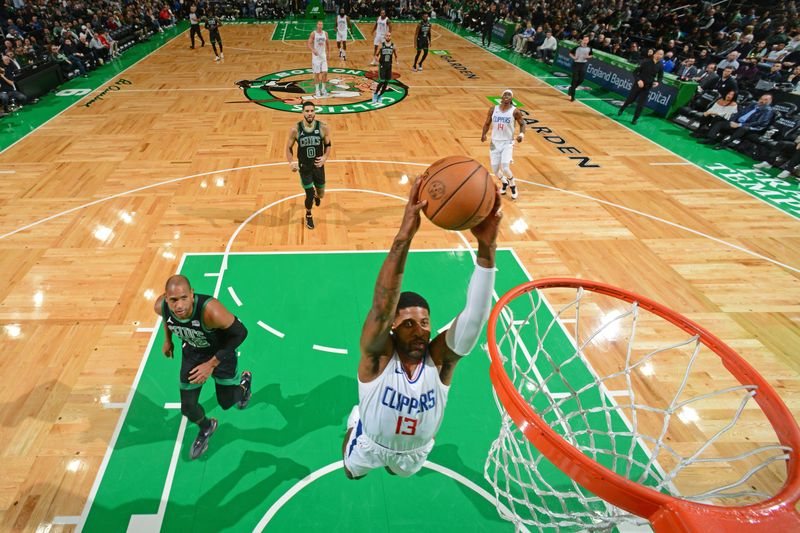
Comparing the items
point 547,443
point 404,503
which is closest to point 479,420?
A: point 404,503

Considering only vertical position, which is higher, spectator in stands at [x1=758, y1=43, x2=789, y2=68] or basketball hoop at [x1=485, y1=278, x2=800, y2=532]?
spectator in stands at [x1=758, y1=43, x2=789, y2=68]

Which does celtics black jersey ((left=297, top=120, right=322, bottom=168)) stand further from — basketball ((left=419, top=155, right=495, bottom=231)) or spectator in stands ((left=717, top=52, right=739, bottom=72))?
spectator in stands ((left=717, top=52, right=739, bottom=72))

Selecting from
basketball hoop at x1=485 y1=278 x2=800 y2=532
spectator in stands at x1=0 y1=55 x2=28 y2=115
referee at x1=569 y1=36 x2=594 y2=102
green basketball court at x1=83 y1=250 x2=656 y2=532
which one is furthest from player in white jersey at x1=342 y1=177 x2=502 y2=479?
spectator in stands at x1=0 y1=55 x2=28 y2=115

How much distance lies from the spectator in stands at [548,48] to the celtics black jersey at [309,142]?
1521cm

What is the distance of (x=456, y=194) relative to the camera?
80.9 inches

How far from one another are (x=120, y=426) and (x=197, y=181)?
217 inches

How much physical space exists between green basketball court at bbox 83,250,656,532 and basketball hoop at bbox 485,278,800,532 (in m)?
0.30

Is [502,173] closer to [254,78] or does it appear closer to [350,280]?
[350,280]

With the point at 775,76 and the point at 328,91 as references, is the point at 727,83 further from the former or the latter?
the point at 328,91

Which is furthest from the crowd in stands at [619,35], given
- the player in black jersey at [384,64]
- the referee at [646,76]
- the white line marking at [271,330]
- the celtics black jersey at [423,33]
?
the white line marking at [271,330]

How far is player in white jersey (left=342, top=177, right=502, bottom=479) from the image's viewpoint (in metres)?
2.11

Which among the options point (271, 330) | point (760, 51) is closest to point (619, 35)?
point (760, 51)

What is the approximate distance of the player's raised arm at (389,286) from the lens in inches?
74.0

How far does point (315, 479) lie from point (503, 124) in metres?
6.37
